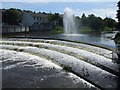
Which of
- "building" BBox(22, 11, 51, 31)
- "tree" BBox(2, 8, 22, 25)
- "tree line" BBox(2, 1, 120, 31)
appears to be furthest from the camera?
"building" BBox(22, 11, 51, 31)

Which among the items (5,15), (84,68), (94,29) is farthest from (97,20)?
(84,68)

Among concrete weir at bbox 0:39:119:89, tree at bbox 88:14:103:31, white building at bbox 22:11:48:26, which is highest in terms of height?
white building at bbox 22:11:48:26

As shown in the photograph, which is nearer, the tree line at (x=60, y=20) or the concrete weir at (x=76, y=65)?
the concrete weir at (x=76, y=65)

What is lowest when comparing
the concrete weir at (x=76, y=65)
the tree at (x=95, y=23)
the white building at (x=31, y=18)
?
the concrete weir at (x=76, y=65)

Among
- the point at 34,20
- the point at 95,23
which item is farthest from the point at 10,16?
the point at 95,23

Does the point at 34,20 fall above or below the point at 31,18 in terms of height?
below

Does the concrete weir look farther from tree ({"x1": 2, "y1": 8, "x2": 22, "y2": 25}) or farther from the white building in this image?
the white building


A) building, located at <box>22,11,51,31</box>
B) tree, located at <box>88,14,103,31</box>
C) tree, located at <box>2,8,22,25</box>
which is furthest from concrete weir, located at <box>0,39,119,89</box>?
tree, located at <box>88,14,103,31</box>

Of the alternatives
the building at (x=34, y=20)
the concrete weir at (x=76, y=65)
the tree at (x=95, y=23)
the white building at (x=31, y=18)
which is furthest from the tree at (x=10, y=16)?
the concrete weir at (x=76, y=65)

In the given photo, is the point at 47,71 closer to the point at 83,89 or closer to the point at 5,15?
the point at 83,89

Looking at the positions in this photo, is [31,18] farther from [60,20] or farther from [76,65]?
[76,65]

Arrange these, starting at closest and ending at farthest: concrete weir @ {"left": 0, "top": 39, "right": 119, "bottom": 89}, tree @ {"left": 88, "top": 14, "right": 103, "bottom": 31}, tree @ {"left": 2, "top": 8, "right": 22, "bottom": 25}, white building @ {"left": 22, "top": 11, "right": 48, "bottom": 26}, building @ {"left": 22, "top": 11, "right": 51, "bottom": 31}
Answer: concrete weir @ {"left": 0, "top": 39, "right": 119, "bottom": 89}, tree @ {"left": 2, "top": 8, "right": 22, "bottom": 25}, building @ {"left": 22, "top": 11, "right": 51, "bottom": 31}, tree @ {"left": 88, "top": 14, "right": 103, "bottom": 31}, white building @ {"left": 22, "top": 11, "right": 48, "bottom": 26}

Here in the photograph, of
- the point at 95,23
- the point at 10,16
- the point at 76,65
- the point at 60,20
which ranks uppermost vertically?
the point at 10,16

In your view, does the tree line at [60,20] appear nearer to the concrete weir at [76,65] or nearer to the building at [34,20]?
the building at [34,20]
